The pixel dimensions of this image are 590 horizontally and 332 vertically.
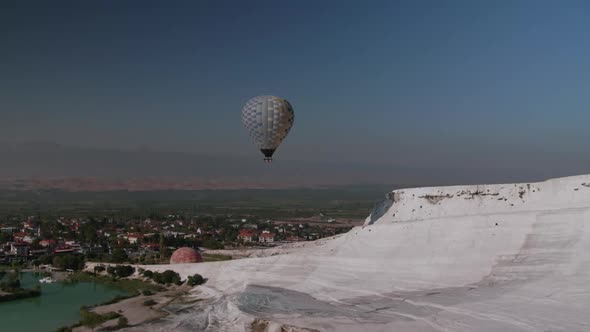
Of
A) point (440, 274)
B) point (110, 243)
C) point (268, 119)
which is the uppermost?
point (268, 119)

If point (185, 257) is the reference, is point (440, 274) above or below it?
above

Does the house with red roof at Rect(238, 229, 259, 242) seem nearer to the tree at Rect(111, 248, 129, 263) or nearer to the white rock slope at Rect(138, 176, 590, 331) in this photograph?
the tree at Rect(111, 248, 129, 263)

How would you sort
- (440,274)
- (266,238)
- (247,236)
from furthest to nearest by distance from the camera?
(266,238) < (247,236) < (440,274)

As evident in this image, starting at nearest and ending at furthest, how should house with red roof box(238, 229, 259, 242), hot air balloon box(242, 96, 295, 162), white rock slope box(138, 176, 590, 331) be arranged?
white rock slope box(138, 176, 590, 331)
hot air balloon box(242, 96, 295, 162)
house with red roof box(238, 229, 259, 242)

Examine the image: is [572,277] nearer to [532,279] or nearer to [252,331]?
[532,279]

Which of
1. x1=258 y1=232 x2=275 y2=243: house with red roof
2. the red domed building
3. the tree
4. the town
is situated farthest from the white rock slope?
x1=258 y1=232 x2=275 y2=243: house with red roof

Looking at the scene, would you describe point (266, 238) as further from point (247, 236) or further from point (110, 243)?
point (110, 243)

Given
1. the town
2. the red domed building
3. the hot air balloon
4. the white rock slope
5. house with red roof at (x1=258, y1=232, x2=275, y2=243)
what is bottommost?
house with red roof at (x1=258, y1=232, x2=275, y2=243)

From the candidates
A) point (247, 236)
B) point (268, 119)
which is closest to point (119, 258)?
point (268, 119)
